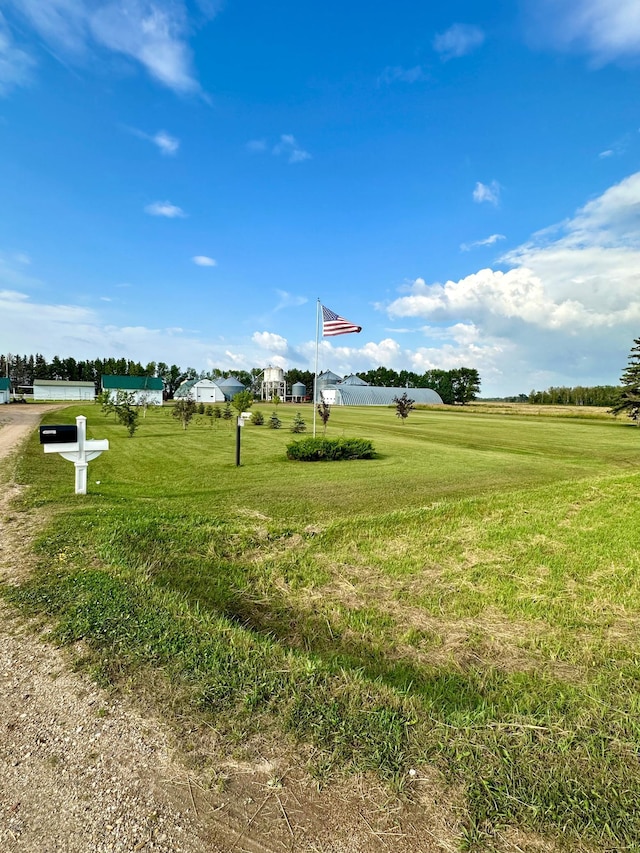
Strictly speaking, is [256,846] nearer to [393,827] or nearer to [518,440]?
[393,827]

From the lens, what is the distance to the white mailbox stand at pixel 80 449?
7191 millimetres

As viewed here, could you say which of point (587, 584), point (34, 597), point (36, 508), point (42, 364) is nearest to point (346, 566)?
point (587, 584)

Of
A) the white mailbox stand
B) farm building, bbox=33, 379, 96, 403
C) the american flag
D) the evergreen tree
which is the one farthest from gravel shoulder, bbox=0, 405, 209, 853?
farm building, bbox=33, 379, 96, 403

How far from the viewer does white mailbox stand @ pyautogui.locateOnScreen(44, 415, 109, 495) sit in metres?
7.19

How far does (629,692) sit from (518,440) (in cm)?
2381

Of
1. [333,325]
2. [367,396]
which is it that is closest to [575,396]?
[367,396]

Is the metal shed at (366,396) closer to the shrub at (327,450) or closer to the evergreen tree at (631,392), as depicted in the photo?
the evergreen tree at (631,392)

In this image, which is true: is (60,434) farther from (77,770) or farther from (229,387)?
(229,387)

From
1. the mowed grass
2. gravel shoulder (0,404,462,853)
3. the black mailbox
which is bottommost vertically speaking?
the mowed grass

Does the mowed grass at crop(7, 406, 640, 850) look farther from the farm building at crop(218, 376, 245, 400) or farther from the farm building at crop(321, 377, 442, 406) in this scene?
the farm building at crop(218, 376, 245, 400)

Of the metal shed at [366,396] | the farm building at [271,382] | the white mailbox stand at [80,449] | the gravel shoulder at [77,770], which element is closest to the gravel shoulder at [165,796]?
Result: the gravel shoulder at [77,770]

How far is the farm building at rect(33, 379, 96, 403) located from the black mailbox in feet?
238

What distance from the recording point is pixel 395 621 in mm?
4809

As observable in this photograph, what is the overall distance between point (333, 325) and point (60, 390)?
69.7 metres
